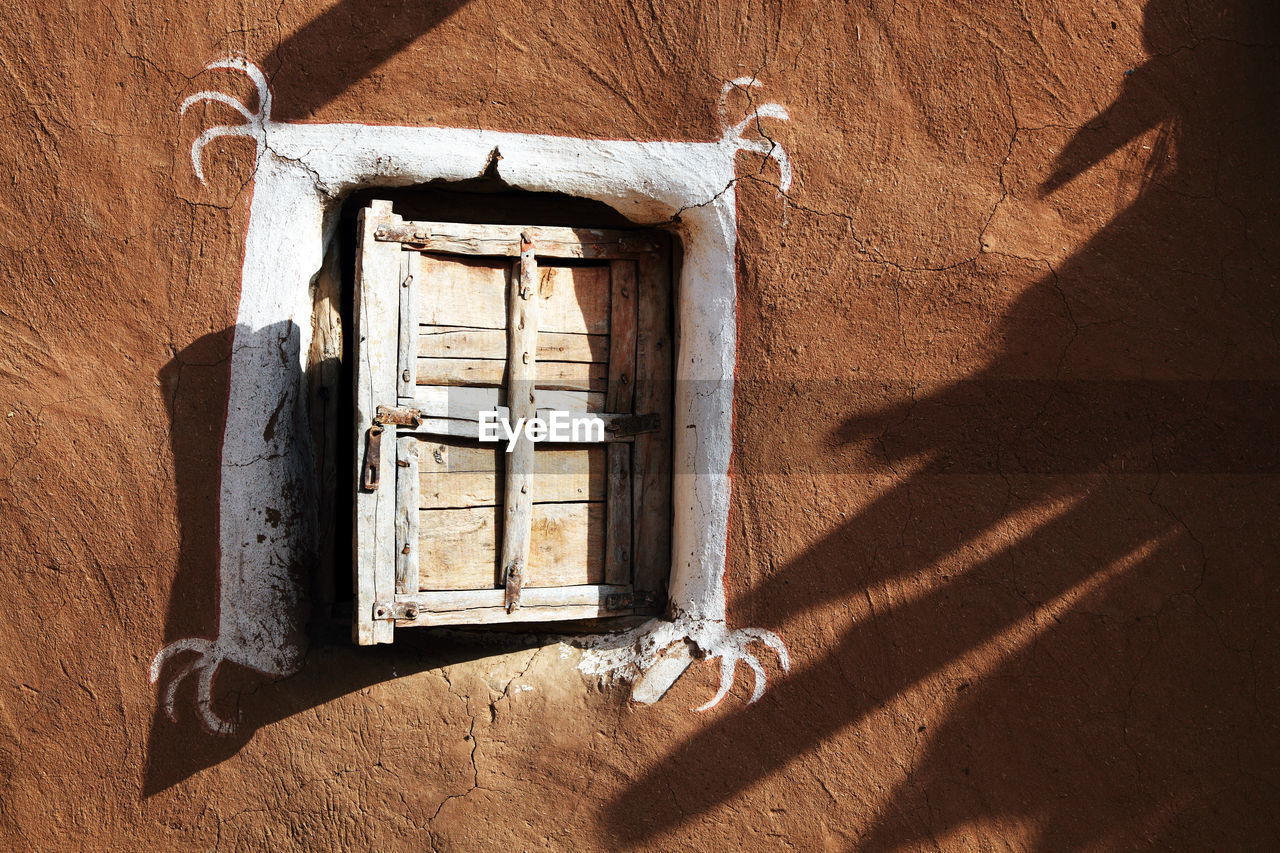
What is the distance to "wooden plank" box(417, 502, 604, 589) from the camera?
2523 mm

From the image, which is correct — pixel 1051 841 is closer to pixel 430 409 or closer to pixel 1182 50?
pixel 430 409

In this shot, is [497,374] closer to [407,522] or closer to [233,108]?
[407,522]

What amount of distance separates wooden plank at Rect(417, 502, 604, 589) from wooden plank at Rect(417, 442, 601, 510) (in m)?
0.03

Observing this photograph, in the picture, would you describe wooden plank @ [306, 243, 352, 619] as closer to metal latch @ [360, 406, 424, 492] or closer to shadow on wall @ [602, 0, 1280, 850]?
metal latch @ [360, 406, 424, 492]

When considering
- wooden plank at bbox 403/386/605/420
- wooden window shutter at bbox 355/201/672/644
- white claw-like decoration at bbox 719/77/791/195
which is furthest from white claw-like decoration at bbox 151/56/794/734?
wooden plank at bbox 403/386/605/420

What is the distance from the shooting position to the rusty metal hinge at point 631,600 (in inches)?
105

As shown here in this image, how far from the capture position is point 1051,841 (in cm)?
261

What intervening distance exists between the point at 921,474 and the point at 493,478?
1300 millimetres

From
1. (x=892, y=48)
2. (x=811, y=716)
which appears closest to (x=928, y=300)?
(x=892, y=48)

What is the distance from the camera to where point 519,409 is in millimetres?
2539

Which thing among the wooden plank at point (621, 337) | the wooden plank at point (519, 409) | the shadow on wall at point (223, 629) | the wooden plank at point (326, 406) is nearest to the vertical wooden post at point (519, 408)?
the wooden plank at point (519, 409)

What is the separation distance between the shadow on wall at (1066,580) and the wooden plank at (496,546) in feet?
1.63

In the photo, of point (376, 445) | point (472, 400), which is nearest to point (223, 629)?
point (376, 445)

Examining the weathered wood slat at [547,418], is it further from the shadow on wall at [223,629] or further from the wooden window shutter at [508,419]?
the shadow on wall at [223,629]
